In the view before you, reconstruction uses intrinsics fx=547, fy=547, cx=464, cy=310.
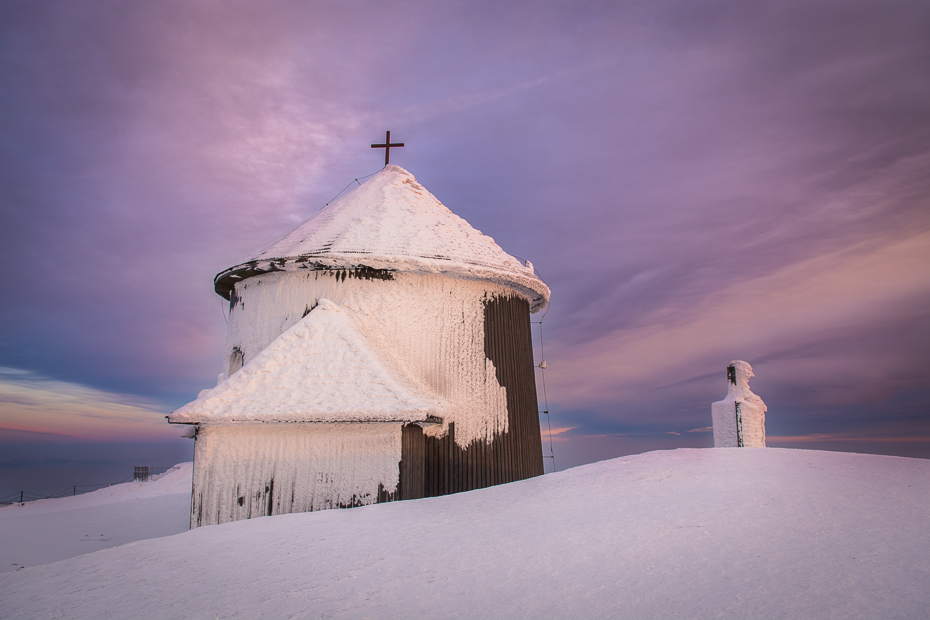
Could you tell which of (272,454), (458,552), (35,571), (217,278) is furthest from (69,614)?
(217,278)

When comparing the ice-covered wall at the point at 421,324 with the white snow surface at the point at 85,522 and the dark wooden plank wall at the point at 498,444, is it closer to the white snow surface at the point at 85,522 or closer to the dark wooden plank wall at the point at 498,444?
the dark wooden plank wall at the point at 498,444

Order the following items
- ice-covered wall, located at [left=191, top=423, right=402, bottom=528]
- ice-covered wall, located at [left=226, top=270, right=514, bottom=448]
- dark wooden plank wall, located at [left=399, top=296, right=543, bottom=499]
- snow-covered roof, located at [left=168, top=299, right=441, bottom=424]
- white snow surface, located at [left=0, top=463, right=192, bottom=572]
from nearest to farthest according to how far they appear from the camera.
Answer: snow-covered roof, located at [left=168, top=299, right=441, bottom=424] → ice-covered wall, located at [left=191, top=423, right=402, bottom=528] → dark wooden plank wall, located at [left=399, top=296, right=543, bottom=499] → ice-covered wall, located at [left=226, top=270, right=514, bottom=448] → white snow surface, located at [left=0, top=463, right=192, bottom=572]

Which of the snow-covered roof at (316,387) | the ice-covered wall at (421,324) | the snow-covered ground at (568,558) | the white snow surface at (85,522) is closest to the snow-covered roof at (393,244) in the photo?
the ice-covered wall at (421,324)

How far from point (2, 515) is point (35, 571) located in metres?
19.9

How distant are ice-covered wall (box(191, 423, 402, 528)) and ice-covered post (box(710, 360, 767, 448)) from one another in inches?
379

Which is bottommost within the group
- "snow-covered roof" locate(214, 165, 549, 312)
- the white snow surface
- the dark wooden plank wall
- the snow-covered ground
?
the white snow surface

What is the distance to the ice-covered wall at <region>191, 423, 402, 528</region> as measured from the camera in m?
9.35

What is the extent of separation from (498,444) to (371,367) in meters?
3.62

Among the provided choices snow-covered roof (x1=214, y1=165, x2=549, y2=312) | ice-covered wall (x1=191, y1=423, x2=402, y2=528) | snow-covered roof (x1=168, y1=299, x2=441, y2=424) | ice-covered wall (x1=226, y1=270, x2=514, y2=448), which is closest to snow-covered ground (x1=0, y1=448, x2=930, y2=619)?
ice-covered wall (x1=191, y1=423, x2=402, y2=528)

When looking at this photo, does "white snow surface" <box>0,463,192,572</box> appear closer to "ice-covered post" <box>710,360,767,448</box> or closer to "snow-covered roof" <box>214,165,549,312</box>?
"snow-covered roof" <box>214,165,549,312</box>

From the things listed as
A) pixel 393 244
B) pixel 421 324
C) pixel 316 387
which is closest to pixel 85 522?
pixel 316 387

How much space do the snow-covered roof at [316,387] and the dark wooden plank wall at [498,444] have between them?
2.28 feet

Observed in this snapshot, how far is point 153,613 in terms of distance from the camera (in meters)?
4.79

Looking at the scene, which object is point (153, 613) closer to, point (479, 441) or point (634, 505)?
point (634, 505)
